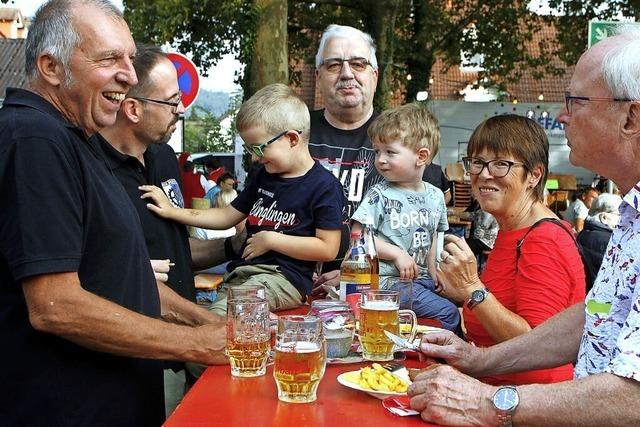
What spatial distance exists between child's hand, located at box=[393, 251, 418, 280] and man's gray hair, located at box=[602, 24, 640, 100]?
151 cm

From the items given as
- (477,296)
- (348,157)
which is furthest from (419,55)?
(477,296)

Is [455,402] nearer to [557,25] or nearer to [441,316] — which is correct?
[441,316]

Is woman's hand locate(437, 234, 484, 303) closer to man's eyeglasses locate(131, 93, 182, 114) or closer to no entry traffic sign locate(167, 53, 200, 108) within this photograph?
man's eyeglasses locate(131, 93, 182, 114)

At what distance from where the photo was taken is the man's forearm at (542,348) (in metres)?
2.37

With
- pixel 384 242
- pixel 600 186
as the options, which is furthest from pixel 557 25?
pixel 384 242

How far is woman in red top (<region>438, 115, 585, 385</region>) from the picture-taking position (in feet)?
8.39

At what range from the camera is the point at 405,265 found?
11.0 feet

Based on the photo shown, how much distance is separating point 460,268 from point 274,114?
106 cm

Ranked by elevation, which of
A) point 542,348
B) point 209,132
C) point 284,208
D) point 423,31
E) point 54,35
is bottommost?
point 209,132

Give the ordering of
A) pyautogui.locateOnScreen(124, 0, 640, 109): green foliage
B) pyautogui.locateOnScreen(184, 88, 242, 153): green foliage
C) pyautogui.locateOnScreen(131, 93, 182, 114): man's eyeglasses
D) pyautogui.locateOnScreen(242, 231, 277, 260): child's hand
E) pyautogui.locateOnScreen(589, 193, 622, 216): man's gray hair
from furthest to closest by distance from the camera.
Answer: pyautogui.locateOnScreen(184, 88, 242, 153): green foliage
pyautogui.locateOnScreen(124, 0, 640, 109): green foliage
pyautogui.locateOnScreen(589, 193, 622, 216): man's gray hair
pyautogui.locateOnScreen(131, 93, 182, 114): man's eyeglasses
pyautogui.locateOnScreen(242, 231, 277, 260): child's hand

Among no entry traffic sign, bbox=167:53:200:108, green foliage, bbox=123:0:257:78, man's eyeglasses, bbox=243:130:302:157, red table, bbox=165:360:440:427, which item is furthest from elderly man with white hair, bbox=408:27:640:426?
green foliage, bbox=123:0:257:78

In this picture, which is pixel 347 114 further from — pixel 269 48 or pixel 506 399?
pixel 269 48

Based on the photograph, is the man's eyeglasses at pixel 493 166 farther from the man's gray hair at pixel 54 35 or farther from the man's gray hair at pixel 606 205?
the man's gray hair at pixel 606 205

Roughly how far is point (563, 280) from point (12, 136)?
1751 mm
